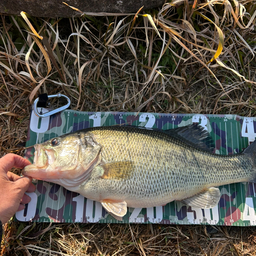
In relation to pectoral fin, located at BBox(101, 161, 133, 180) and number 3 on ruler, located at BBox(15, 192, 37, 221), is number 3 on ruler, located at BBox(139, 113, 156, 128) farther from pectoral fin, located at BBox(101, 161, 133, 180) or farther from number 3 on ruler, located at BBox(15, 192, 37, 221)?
number 3 on ruler, located at BBox(15, 192, 37, 221)

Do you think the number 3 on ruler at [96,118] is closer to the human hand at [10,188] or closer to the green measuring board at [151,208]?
the green measuring board at [151,208]

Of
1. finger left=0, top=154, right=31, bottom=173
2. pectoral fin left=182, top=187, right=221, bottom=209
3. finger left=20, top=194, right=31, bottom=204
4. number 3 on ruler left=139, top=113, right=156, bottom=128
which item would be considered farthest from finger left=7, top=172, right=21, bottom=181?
pectoral fin left=182, top=187, right=221, bottom=209

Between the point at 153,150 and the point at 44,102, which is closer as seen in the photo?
the point at 153,150

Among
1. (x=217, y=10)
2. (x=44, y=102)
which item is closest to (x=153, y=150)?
(x=44, y=102)

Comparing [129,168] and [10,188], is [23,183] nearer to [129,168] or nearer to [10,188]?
[10,188]

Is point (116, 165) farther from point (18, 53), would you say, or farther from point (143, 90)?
point (18, 53)

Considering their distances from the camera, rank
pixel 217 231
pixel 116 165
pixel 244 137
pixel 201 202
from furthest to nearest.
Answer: pixel 244 137 → pixel 217 231 → pixel 201 202 → pixel 116 165

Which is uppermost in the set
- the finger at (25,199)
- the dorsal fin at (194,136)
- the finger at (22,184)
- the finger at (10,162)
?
the dorsal fin at (194,136)

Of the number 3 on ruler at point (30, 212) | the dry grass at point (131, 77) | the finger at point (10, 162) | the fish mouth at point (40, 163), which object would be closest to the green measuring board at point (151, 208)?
the number 3 on ruler at point (30, 212)
